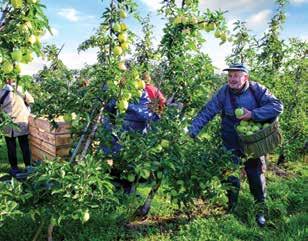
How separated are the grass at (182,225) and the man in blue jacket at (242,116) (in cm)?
22

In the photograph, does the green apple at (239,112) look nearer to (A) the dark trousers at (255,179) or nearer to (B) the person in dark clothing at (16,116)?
(A) the dark trousers at (255,179)

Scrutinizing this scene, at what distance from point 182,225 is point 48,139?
113 inches

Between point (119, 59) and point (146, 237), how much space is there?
1827mm

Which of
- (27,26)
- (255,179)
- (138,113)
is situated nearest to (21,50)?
(27,26)

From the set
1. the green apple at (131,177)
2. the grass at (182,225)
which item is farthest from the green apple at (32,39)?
the grass at (182,225)

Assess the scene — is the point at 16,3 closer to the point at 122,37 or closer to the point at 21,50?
the point at 21,50

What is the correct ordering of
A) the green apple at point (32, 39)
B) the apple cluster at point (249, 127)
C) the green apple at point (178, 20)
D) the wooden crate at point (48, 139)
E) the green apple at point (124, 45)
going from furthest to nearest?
1. the wooden crate at point (48, 139)
2. the apple cluster at point (249, 127)
3. the green apple at point (178, 20)
4. the green apple at point (124, 45)
5. the green apple at point (32, 39)

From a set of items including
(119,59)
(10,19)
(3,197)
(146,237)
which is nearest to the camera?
(10,19)

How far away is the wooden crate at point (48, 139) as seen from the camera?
6.21m

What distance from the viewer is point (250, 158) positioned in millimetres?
4590

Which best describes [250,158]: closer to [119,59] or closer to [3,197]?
[119,59]

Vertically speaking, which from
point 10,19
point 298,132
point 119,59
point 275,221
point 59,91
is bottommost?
point 275,221

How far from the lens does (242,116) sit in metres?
4.39

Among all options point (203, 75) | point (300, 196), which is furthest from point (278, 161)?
point (203, 75)
